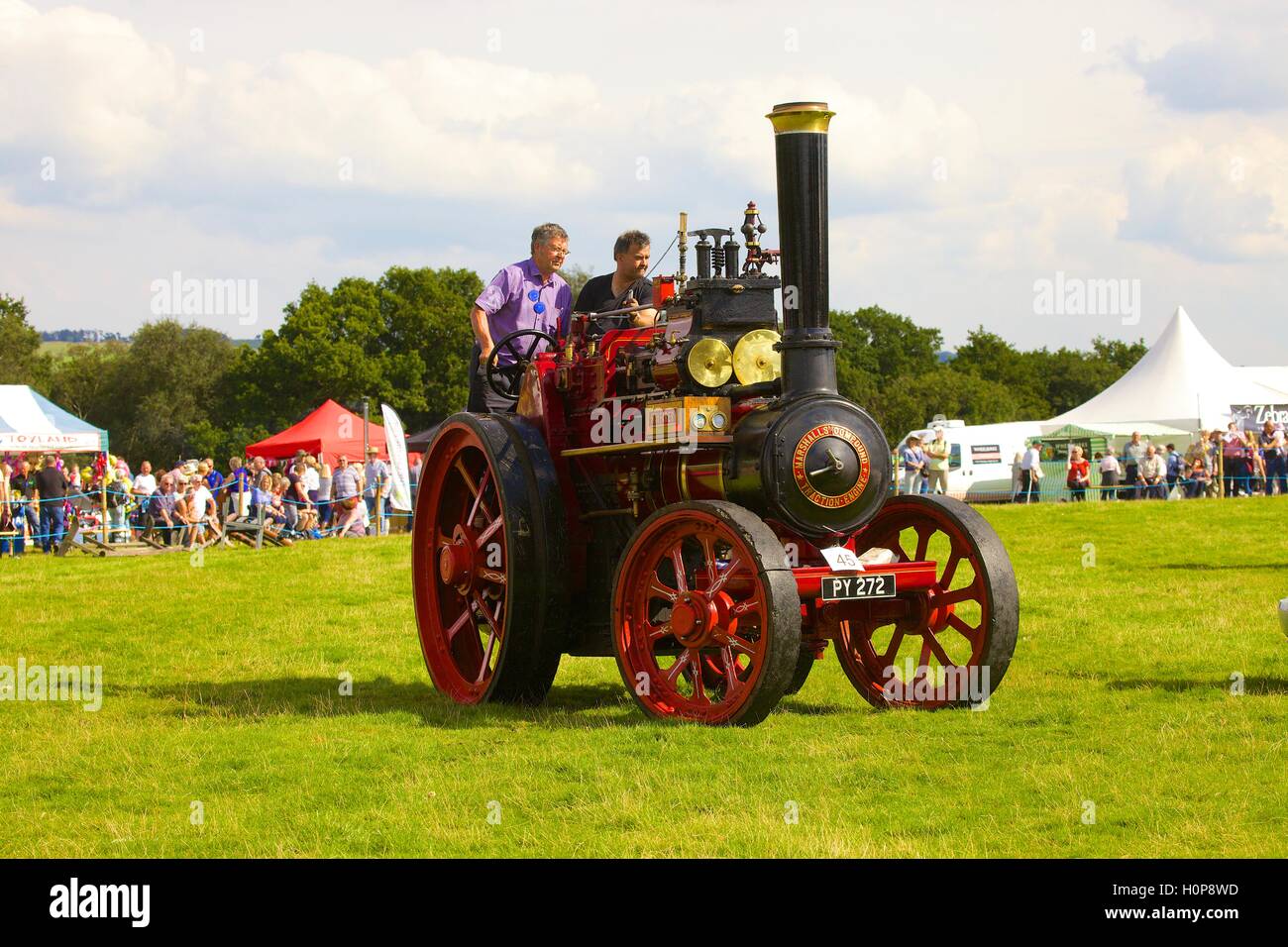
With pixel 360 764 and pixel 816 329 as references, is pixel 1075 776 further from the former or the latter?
pixel 360 764

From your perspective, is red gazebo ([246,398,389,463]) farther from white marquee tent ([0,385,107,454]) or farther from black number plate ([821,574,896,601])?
black number plate ([821,574,896,601])

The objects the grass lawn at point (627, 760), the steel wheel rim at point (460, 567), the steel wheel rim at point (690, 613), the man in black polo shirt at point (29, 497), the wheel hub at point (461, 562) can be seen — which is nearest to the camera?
the grass lawn at point (627, 760)

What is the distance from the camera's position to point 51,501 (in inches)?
969

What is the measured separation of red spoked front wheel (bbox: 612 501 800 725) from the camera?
7.55 meters

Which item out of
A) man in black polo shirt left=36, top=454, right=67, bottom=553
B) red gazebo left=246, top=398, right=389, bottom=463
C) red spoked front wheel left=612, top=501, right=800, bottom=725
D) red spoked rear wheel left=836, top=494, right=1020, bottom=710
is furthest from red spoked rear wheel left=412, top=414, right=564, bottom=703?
red gazebo left=246, top=398, right=389, bottom=463

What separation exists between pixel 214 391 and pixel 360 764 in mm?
72223

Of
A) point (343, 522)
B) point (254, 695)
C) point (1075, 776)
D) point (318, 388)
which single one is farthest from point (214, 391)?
point (1075, 776)

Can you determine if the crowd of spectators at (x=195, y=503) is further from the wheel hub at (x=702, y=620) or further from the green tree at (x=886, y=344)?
the green tree at (x=886, y=344)

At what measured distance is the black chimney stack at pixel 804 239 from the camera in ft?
26.2

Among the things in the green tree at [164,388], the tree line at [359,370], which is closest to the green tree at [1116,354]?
the tree line at [359,370]

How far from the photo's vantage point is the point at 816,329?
8.05 metres

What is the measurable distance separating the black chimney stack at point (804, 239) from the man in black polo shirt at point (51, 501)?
18.9 m

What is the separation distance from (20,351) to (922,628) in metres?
71.0

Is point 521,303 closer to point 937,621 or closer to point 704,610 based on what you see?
point 704,610
